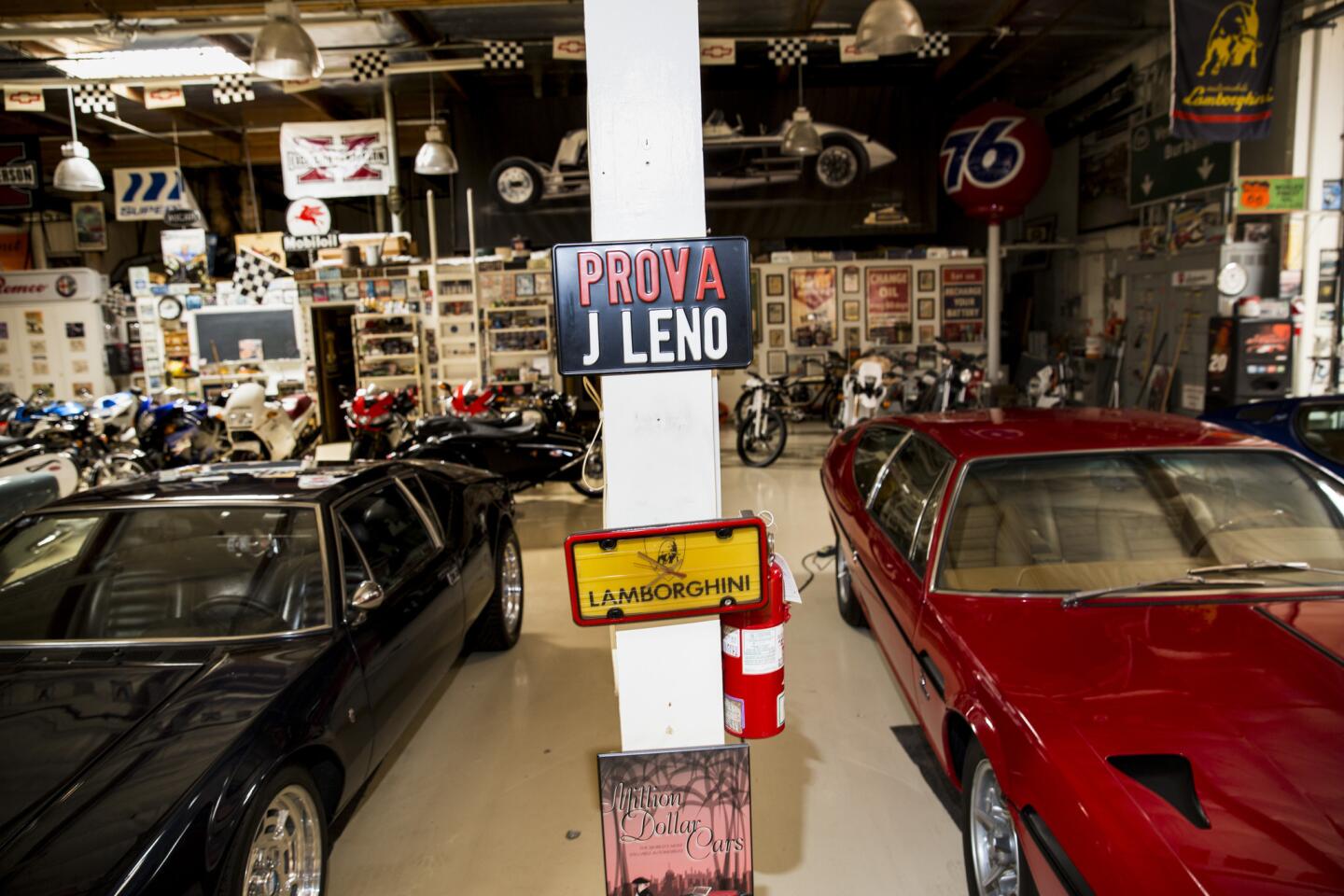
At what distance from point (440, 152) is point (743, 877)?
1001 centimetres

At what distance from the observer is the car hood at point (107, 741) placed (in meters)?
1.69

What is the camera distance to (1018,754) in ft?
6.21

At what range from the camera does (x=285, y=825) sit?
2.17m

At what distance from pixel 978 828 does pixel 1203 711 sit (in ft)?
2.22

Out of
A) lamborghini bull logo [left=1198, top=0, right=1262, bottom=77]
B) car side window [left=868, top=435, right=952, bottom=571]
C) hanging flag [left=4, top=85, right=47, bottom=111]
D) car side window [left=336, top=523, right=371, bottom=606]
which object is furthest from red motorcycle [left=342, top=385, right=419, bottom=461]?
lamborghini bull logo [left=1198, top=0, right=1262, bottom=77]

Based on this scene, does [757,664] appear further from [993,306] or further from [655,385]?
[993,306]

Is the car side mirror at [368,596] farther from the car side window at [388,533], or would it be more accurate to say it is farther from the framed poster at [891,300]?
the framed poster at [891,300]

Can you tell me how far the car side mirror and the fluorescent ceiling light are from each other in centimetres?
894

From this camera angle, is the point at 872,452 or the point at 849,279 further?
the point at 849,279

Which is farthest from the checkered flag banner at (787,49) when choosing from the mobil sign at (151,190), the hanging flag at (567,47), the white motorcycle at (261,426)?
the mobil sign at (151,190)

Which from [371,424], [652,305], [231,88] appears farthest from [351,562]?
[231,88]

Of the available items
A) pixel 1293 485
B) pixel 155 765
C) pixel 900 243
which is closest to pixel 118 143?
pixel 900 243

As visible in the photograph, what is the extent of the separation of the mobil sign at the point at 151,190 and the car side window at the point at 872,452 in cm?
1261

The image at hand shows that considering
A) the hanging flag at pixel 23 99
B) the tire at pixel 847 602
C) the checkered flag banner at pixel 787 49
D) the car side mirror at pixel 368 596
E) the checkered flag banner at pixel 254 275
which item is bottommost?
the tire at pixel 847 602
